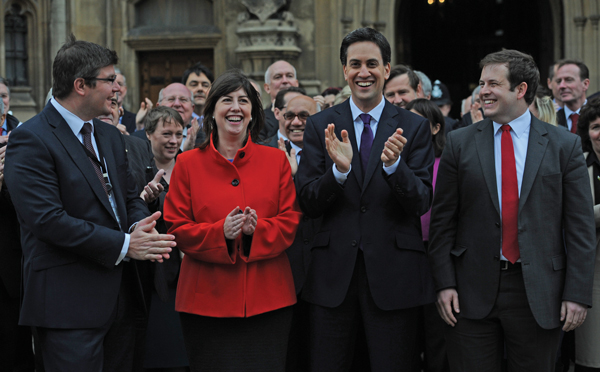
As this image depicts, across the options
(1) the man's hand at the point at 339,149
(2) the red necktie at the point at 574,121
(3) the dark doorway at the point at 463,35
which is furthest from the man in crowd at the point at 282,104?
(3) the dark doorway at the point at 463,35

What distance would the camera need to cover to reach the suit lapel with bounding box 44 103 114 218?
3.17 meters

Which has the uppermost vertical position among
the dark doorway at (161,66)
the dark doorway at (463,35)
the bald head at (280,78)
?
the dark doorway at (463,35)

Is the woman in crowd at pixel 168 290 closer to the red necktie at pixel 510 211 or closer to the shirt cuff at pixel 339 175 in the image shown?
the shirt cuff at pixel 339 175

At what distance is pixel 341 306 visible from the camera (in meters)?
3.48

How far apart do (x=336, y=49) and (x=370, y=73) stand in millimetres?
7402

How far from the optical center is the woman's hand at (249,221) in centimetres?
327

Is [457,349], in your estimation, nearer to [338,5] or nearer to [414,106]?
[414,106]

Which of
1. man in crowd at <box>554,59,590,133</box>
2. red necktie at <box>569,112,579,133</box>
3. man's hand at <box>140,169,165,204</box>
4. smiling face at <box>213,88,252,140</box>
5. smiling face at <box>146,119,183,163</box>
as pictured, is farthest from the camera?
man in crowd at <box>554,59,590,133</box>

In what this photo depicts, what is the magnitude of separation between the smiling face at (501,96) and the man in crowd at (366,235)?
350 millimetres

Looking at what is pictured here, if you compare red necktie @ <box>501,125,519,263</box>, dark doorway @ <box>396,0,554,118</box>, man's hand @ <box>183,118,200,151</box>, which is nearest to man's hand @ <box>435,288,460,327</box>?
red necktie @ <box>501,125,519,263</box>

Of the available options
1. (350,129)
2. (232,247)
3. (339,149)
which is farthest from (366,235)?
(232,247)

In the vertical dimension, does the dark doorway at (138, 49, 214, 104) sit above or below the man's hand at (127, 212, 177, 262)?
above

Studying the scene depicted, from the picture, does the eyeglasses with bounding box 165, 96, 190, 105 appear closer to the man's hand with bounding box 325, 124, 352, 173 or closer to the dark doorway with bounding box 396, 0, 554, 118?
the man's hand with bounding box 325, 124, 352, 173

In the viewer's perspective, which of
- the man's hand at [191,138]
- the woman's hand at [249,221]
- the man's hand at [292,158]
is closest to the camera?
the woman's hand at [249,221]
